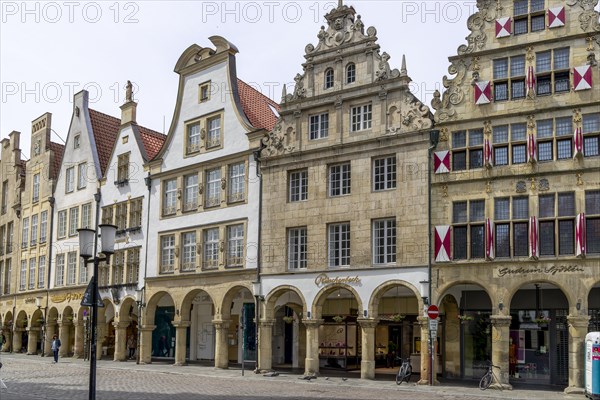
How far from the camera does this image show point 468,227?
29.6 meters

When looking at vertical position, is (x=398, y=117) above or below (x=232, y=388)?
above

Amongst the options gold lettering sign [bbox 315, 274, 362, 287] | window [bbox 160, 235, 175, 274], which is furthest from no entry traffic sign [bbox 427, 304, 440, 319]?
window [bbox 160, 235, 175, 274]

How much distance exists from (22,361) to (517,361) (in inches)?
1126

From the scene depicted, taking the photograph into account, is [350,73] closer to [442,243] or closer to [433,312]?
[442,243]

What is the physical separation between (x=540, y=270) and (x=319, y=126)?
11.9 metres

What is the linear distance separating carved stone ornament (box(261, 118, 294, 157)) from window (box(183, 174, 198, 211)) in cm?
565

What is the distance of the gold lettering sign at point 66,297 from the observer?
1902 inches

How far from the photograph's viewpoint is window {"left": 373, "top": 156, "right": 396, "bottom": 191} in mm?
32062

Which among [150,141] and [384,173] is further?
[150,141]

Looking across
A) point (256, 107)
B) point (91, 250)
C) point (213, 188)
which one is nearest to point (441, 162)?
point (213, 188)

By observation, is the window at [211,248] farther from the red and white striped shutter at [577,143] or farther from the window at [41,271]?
the window at [41,271]

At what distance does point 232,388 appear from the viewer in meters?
27.4

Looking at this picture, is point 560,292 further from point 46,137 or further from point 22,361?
point 46,137

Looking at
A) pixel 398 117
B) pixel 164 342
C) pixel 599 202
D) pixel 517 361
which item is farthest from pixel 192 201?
pixel 599 202
